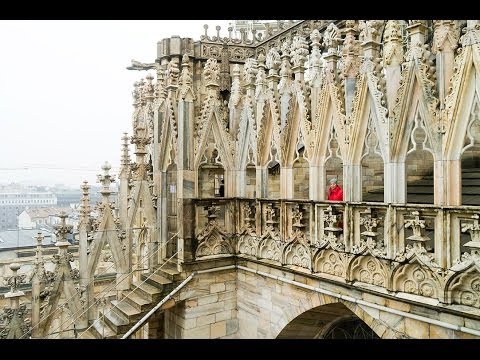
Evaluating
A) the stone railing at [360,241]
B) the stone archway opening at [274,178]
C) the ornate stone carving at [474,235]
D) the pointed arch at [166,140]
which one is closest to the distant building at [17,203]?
the pointed arch at [166,140]

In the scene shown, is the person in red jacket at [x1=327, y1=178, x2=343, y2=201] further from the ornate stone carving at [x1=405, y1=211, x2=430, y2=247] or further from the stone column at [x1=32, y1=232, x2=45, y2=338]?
the stone column at [x1=32, y1=232, x2=45, y2=338]

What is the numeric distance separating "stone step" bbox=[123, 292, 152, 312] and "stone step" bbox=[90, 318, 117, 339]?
1.86 ft

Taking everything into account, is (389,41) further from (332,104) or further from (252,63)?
(252,63)

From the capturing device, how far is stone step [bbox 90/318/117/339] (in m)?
6.77

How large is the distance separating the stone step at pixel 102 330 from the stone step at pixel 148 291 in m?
0.82

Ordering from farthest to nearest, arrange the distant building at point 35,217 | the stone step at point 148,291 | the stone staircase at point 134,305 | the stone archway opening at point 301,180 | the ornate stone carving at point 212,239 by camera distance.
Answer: the distant building at point 35,217 < the stone archway opening at point 301,180 < the ornate stone carving at point 212,239 < the stone step at point 148,291 < the stone staircase at point 134,305

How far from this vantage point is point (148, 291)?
7.39 m

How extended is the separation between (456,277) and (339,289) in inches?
70.5

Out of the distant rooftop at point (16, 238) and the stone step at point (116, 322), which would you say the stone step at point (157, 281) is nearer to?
the stone step at point (116, 322)

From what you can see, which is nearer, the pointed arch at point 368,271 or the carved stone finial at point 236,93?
the pointed arch at point 368,271

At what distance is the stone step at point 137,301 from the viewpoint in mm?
7066

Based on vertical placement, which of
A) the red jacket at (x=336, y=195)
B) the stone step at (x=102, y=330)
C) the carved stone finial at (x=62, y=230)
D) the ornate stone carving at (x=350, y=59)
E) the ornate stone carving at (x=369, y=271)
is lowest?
the stone step at (x=102, y=330)

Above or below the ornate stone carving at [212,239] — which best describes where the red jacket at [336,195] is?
above
